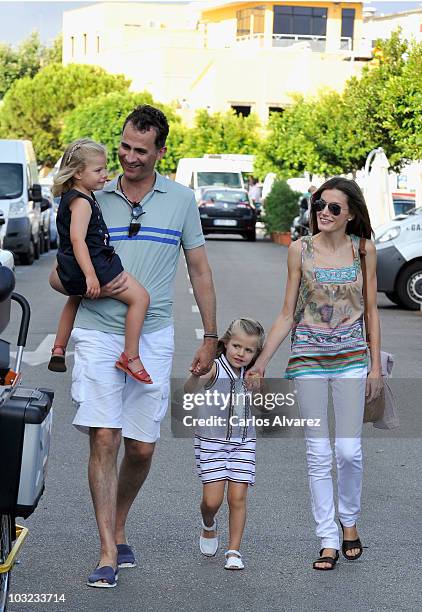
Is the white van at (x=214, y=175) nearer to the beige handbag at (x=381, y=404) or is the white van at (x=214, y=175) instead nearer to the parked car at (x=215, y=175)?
the parked car at (x=215, y=175)

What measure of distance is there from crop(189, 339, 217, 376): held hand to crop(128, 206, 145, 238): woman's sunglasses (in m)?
0.59

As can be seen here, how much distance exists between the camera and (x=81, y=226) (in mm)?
5828

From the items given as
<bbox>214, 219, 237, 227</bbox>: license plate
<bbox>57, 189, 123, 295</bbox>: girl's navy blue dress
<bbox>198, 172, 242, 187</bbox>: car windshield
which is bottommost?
<bbox>214, 219, 237, 227</bbox>: license plate

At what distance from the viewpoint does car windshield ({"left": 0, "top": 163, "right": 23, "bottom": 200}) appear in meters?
29.2

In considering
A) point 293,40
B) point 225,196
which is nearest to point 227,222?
point 225,196

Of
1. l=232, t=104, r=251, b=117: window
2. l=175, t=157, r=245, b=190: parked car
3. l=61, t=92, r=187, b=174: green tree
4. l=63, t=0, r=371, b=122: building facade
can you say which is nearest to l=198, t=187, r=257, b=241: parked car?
l=175, t=157, r=245, b=190: parked car

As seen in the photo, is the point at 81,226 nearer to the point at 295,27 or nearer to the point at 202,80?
the point at 202,80

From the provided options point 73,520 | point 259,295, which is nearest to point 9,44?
point 259,295

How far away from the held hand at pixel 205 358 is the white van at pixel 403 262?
1411 cm

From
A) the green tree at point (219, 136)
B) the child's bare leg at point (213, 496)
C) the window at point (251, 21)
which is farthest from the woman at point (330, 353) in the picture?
the window at point (251, 21)

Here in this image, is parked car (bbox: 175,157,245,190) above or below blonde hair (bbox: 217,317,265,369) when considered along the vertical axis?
below

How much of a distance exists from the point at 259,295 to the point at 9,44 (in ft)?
373

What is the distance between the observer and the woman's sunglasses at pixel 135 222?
19.5 feet

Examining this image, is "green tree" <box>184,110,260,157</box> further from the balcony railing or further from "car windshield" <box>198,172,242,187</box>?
the balcony railing
